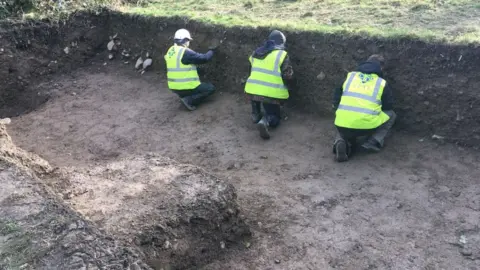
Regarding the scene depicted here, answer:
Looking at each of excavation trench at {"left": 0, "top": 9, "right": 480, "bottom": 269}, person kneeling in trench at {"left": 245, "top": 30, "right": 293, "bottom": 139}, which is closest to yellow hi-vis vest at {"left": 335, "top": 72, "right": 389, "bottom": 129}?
excavation trench at {"left": 0, "top": 9, "right": 480, "bottom": 269}

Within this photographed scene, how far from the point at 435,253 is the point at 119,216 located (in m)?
3.25

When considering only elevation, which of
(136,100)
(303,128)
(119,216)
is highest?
(119,216)

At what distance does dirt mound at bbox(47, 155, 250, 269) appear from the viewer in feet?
16.1

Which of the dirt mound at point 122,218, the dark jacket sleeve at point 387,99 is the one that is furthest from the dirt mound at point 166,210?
the dark jacket sleeve at point 387,99

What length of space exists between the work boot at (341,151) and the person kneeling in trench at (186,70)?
304 centimetres

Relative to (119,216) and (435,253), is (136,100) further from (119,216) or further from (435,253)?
(435,253)

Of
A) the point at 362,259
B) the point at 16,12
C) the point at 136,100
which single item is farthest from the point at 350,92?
the point at 16,12

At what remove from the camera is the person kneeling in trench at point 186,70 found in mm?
8578

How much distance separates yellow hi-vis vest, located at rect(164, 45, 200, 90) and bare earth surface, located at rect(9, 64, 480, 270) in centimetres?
51

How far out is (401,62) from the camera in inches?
265

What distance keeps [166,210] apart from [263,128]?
9.11 ft

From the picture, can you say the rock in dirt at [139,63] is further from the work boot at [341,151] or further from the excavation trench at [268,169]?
the work boot at [341,151]

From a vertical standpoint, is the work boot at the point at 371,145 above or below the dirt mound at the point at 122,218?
below

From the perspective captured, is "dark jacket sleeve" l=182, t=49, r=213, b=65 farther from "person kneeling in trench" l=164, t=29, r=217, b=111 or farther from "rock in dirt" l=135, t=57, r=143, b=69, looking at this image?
"rock in dirt" l=135, t=57, r=143, b=69
